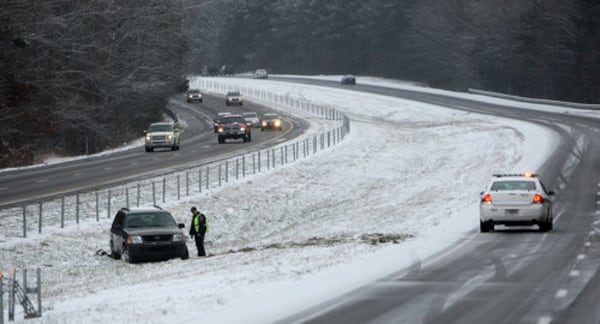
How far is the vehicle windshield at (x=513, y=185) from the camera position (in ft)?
92.0

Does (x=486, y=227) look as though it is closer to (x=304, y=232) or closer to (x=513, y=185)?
(x=513, y=185)

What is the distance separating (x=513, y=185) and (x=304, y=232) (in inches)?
466

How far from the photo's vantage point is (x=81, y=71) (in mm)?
64062

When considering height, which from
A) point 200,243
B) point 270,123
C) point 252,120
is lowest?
point 252,120

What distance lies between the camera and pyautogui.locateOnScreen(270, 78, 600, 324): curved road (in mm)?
14625

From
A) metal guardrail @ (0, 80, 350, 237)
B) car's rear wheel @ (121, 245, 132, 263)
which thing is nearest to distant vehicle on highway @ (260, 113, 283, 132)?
metal guardrail @ (0, 80, 350, 237)

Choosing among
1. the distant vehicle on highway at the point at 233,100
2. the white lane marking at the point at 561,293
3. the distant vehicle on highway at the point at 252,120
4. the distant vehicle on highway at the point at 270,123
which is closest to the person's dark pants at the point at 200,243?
the white lane marking at the point at 561,293

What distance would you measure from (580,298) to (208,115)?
102 meters

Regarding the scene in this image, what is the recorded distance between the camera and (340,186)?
2143 inches

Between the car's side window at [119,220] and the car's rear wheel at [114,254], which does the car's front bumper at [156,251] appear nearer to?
the car's side window at [119,220]

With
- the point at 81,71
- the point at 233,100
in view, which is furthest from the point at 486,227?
the point at 233,100

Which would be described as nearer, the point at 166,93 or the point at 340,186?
the point at 340,186

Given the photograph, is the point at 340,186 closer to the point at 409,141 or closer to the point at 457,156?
the point at 457,156

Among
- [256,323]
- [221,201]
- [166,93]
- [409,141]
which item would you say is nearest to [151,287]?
[256,323]
